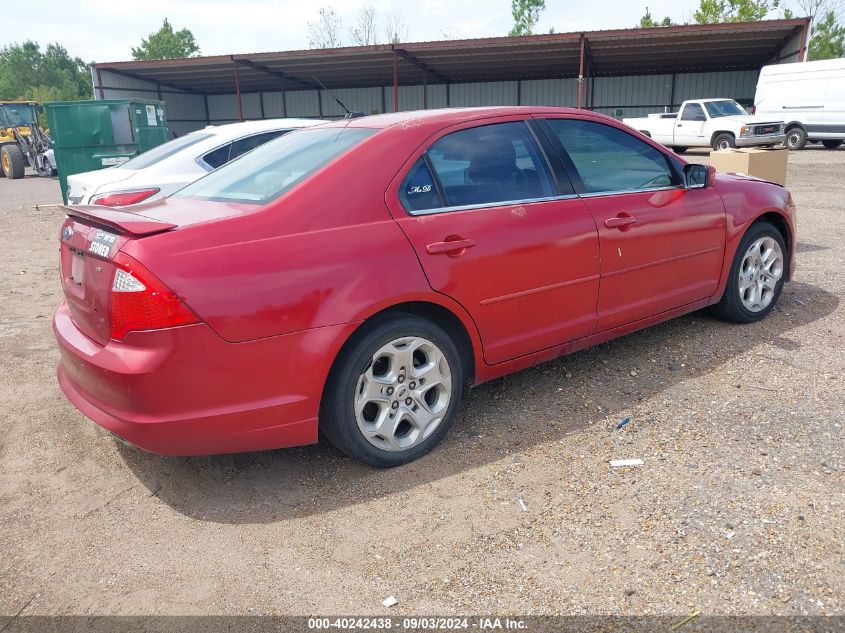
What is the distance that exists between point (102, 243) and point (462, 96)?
31926mm

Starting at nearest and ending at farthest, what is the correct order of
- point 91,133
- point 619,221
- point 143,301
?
point 143,301 < point 619,221 < point 91,133

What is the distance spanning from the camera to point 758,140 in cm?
1966

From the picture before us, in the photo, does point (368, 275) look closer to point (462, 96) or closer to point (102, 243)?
point (102, 243)

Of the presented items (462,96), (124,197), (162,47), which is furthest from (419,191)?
(162,47)

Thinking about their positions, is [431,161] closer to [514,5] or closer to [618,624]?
[618,624]

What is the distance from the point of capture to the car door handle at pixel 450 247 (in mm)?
3180

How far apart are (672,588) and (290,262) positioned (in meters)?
1.85

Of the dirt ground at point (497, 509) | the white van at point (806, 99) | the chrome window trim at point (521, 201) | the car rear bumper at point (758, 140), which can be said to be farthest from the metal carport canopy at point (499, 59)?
the dirt ground at point (497, 509)

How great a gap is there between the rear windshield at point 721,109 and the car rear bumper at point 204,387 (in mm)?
20815

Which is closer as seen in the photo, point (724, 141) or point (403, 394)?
point (403, 394)

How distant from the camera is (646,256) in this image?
160 inches

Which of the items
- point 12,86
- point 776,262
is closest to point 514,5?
point 12,86

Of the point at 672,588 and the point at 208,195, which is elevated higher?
the point at 208,195

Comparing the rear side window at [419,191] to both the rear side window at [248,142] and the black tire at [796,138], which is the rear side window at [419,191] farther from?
the black tire at [796,138]
